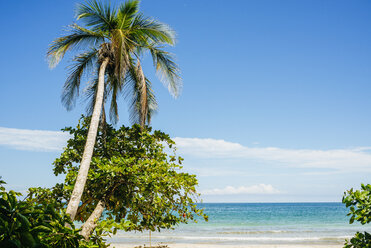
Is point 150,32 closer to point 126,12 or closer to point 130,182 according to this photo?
point 126,12

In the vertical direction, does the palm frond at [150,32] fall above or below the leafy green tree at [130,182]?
above

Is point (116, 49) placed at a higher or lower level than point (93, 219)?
higher

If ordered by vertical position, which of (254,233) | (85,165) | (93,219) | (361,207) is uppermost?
(85,165)

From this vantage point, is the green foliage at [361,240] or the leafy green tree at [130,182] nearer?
the green foliage at [361,240]

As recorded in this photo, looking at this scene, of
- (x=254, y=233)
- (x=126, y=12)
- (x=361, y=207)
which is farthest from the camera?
(x=254, y=233)

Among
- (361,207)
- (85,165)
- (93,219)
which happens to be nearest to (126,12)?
(85,165)

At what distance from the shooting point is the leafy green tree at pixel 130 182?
632 cm

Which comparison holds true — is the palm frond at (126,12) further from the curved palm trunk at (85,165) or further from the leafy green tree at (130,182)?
the leafy green tree at (130,182)

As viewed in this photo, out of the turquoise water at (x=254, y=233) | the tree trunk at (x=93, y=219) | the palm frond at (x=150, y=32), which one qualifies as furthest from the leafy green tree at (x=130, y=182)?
the turquoise water at (x=254, y=233)

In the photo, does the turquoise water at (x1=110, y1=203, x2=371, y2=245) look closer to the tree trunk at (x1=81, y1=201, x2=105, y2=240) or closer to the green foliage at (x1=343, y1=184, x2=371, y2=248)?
the tree trunk at (x1=81, y1=201, x2=105, y2=240)

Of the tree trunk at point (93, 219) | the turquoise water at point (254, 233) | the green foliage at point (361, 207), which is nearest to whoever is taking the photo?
the green foliage at point (361, 207)

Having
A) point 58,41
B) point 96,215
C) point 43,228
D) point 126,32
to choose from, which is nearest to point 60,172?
point 96,215

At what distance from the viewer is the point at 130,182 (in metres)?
6.52

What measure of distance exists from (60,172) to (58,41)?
12.3ft
